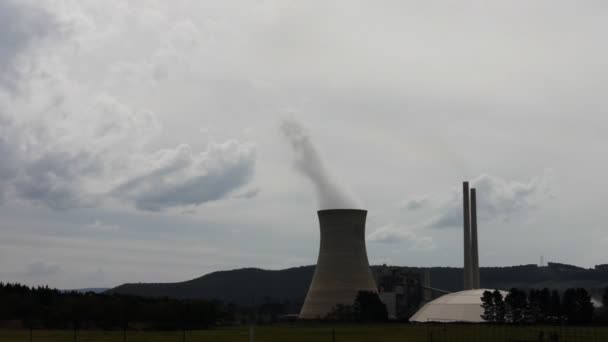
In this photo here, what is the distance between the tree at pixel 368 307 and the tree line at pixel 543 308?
8.61 metres

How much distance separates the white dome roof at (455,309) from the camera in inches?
2532

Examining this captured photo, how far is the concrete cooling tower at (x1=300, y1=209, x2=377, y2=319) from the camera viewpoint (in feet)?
185

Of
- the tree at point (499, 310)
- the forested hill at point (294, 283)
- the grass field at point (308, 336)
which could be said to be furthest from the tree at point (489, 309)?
the forested hill at point (294, 283)

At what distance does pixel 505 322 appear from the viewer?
191 feet

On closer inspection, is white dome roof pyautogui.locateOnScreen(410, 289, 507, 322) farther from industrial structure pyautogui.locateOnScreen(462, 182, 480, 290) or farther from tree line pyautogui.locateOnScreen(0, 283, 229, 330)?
tree line pyautogui.locateOnScreen(0, 283, 229, 330)

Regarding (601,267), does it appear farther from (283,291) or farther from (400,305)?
(400,305)

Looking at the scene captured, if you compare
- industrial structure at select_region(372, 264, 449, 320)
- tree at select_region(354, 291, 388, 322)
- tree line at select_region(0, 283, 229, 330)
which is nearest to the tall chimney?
industrial structure at select_region(372, 264, 449, 320)

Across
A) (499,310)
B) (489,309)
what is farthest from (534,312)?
(489,309)

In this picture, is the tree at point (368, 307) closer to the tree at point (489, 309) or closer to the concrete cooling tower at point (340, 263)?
the concrete cooling tower at point (340, 263)

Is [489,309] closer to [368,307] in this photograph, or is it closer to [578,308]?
[578,308]

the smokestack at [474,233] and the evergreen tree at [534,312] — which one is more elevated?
the smokestack at [474,233]

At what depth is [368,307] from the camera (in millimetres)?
62000

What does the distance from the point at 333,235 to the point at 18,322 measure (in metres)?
23.8

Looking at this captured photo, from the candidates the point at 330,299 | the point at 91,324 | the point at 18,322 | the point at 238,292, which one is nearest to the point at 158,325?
the point at 91,324
